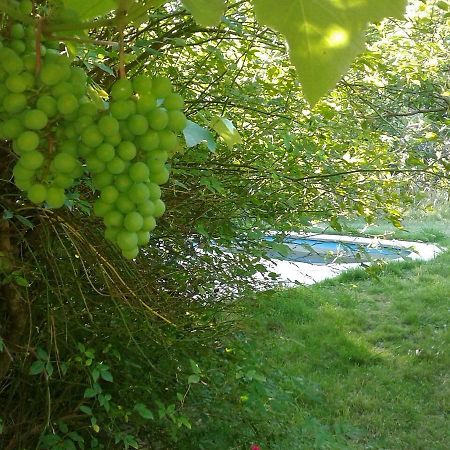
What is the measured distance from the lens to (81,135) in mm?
481

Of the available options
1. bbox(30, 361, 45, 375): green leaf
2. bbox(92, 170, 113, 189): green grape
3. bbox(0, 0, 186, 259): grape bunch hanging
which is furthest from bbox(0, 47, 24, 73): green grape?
bbox(30, 361, 45, 375): green leaf

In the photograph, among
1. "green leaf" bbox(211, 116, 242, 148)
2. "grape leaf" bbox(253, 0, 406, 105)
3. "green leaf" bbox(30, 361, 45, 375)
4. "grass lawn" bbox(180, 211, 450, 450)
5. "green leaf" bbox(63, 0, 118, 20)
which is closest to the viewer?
"grape leaf" bbox(253, 0, 406, 105)

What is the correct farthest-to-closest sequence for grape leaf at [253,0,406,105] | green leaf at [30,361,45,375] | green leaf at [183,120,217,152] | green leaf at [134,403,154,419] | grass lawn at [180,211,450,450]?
grass lawn at [180,211,450,450], green leaf at [134,403,154,419], green leaf at [30,361,45,375], green leaf at [183,120,217,152], grape leaf at [253,0,406,105]

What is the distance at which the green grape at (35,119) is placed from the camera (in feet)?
1.54

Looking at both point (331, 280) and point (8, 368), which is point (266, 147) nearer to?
point (8, 368)

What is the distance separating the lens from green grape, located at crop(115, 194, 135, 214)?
0.49 meters

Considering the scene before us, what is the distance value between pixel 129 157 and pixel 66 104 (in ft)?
0.20

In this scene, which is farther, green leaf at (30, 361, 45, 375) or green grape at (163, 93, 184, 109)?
green leaf at (30, 361, 45, 375)

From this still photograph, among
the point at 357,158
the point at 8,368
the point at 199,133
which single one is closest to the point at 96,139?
the point at 199,133

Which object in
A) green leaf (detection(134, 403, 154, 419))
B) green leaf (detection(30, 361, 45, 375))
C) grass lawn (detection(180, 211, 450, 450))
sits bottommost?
green leaf (detection(134, 403, 154, 419))

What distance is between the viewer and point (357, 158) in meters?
2.72

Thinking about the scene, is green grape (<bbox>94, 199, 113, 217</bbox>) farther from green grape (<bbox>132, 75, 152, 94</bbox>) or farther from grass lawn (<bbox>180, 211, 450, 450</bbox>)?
grass lawn (<bbox>180, 211, 450, 450</bbox>)

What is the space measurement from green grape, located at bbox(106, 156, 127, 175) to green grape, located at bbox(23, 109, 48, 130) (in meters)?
0.06

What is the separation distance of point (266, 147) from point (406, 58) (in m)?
0.93
